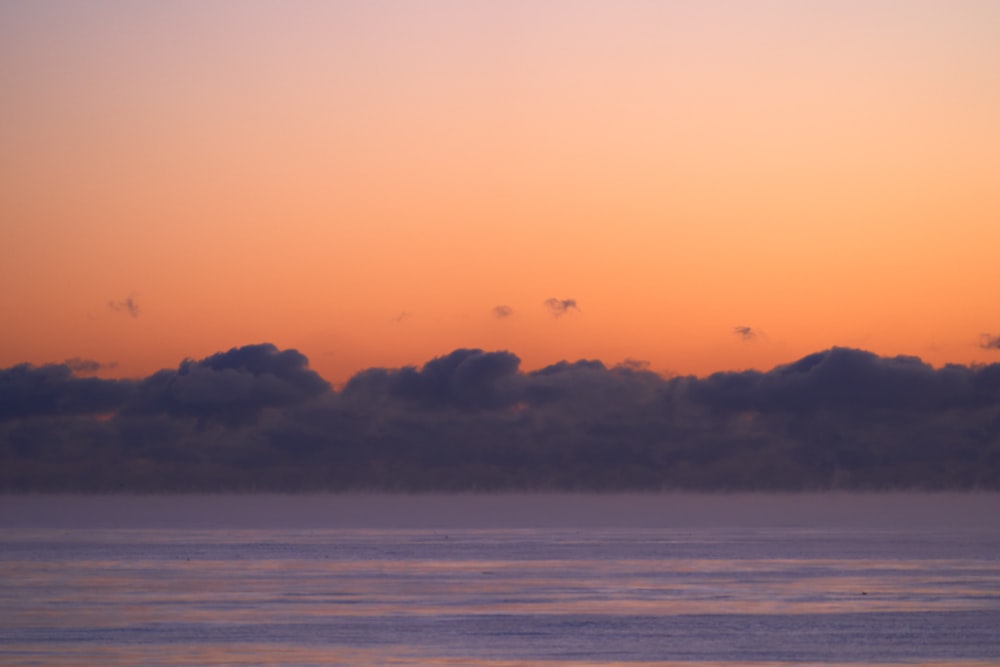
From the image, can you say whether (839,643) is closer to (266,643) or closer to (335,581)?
(266,643)

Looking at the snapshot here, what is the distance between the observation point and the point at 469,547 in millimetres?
86875

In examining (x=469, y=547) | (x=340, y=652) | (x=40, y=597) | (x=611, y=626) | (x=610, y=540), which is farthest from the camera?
(x=610, y=540)

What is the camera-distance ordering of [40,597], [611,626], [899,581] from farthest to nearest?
[899,581]
[40,597]
[611,626]

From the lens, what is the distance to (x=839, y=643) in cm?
3234

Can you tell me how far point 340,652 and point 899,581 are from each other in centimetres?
2895

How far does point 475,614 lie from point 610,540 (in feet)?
206

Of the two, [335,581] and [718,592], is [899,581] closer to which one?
[718,592]

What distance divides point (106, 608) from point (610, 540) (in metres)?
63.6

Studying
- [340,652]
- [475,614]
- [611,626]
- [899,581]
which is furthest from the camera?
[899,581]

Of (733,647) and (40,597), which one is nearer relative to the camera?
(733,647)

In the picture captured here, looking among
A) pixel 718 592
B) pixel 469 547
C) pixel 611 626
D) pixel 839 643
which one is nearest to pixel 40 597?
pixel 611 626

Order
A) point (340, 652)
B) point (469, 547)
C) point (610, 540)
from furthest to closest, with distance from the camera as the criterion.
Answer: point (610, 540) → point (469, 547) → point (340, 652)

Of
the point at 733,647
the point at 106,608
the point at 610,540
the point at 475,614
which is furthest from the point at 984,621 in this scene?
the point at 610,540

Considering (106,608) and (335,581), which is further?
(335,581)
